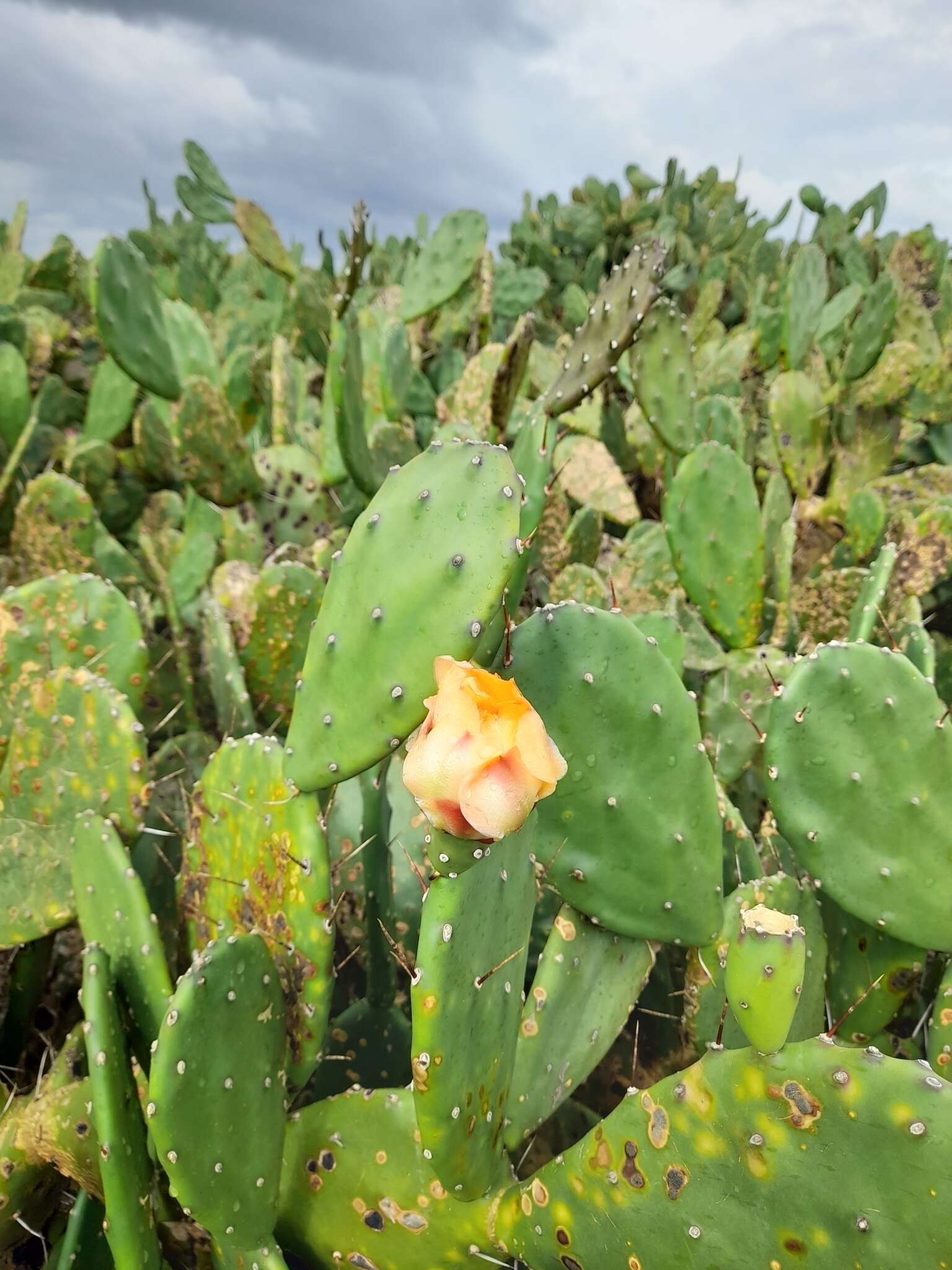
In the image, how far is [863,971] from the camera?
112cm

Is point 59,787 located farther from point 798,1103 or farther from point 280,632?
point 798,1103

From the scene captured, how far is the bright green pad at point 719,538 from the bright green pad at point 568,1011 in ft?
3.70

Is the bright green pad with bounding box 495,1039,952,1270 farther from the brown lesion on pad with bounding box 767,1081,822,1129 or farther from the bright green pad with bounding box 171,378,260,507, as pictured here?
the bright green pad with bounding box 171,378,260,507

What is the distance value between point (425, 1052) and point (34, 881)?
686 millimetres

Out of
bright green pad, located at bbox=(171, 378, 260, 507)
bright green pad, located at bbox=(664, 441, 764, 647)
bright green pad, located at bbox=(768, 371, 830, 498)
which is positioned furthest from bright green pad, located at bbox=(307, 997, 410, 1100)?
bright green pad, located at bbox=(768, 371, 830, 498)

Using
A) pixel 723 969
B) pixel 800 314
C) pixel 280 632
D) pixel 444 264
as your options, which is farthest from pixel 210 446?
pixel 800 314

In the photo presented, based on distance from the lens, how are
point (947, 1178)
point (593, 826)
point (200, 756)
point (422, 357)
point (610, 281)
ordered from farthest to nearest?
point (422, 357) → point (200, 756) → point (610, 281) → point (593, 826) → point (947, 1178)

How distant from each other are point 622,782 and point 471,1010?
10.9 inches

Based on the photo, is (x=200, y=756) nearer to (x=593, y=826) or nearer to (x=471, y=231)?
(x=593, y=826)

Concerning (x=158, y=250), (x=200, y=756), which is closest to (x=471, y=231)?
(x=200, y=756)

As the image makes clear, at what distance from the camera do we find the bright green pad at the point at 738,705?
5.49ft

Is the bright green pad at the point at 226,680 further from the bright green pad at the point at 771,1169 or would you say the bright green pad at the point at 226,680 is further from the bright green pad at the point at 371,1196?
the bright green pad at the point at 771,1169

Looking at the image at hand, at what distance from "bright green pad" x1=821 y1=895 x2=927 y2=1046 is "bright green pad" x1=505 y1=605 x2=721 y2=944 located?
0.78 ft

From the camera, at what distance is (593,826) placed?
944mm
